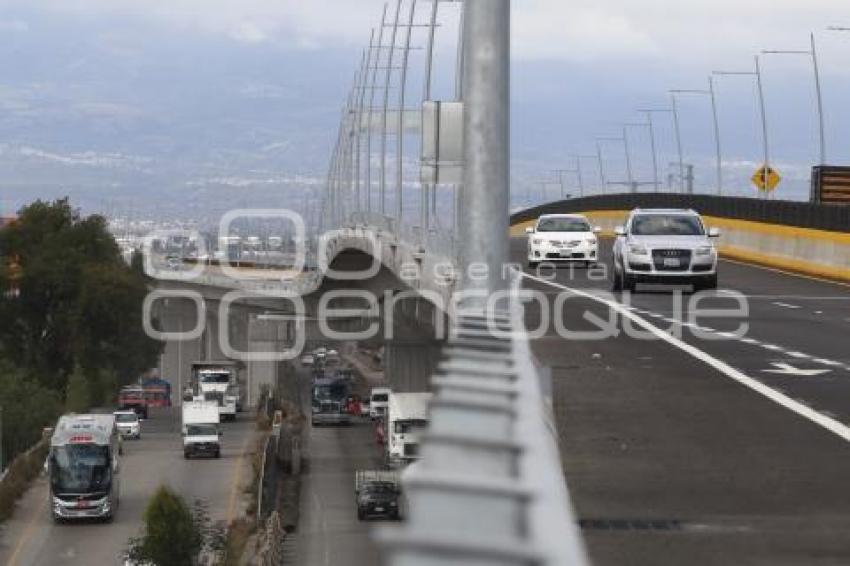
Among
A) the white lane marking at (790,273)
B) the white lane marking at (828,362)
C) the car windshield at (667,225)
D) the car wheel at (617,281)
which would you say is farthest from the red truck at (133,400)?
the white lane marking at (828,362)

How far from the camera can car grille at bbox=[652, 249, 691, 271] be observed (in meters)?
46.0

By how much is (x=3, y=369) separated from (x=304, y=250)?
111 ft

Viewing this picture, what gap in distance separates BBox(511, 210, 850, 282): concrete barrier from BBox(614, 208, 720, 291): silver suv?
9818 millimetres

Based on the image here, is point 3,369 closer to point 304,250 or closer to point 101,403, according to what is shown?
point 101,403

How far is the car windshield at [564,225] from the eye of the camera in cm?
6238

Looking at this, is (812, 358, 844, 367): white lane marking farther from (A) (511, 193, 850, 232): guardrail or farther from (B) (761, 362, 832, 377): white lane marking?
(A) (511, 193, 850, 232): guardrail

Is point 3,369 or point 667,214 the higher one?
point 667,214

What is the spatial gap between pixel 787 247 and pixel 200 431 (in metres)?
46.1

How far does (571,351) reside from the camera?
2991 cm

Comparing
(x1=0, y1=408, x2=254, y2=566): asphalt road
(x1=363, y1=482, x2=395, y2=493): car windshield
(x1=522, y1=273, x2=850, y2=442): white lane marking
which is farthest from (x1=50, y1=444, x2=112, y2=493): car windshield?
(x1=522, y1=273, x2=850, y2=442): white lane marking

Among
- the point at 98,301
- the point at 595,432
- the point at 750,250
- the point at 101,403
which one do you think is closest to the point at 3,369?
the point at 98,301

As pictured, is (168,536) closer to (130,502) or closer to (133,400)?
(130,502)

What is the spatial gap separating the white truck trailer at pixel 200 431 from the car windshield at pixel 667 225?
58.9m

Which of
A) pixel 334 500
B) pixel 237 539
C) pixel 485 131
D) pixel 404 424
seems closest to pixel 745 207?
pixel 404 424
